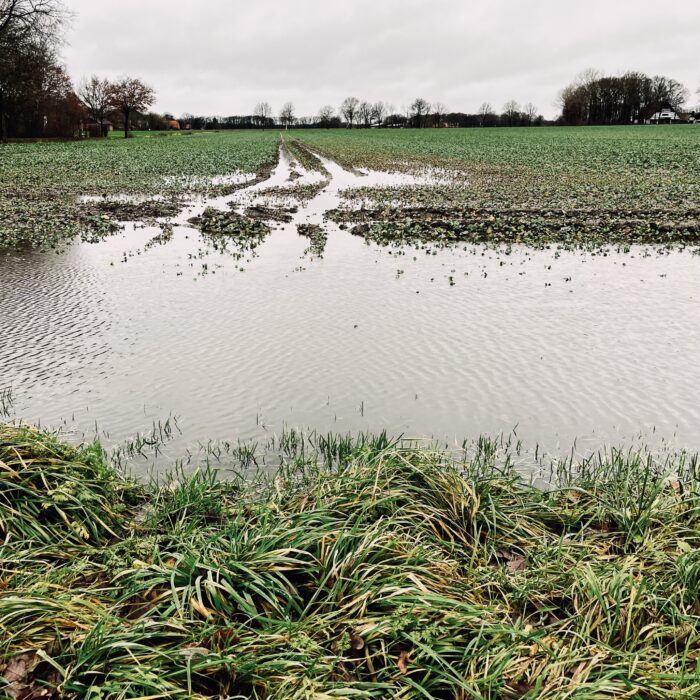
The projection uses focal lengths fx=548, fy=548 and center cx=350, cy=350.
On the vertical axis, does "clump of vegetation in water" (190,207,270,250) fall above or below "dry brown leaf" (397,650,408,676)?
above

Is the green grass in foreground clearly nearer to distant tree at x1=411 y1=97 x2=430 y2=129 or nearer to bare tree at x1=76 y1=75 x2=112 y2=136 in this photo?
bare tree at x1=76 y1=75 x2=112 y2=136

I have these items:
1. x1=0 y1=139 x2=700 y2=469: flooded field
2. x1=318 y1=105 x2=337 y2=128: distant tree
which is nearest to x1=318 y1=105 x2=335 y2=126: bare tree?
x1=318 y1=105 x2=337 y2=128: distant tree

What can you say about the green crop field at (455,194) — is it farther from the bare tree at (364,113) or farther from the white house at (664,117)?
the bare tree at (364,113)

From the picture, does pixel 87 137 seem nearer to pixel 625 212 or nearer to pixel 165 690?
pixel 625 212

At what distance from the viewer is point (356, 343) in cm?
839

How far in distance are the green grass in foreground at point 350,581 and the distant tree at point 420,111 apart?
495 feet

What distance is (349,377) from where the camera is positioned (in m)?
7.25

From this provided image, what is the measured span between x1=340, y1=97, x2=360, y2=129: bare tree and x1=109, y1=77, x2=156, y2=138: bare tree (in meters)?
88.7

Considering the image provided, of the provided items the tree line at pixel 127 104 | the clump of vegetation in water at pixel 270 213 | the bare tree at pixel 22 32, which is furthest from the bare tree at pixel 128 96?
the clump of vegetation in water at pixel 270 213

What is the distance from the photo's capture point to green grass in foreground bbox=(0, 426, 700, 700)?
9.00 ft

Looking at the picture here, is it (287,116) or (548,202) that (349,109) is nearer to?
(287,116)

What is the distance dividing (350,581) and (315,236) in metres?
13.9

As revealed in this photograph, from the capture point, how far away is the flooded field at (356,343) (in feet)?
20.3

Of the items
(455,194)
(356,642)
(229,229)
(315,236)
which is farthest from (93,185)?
(356,642)
